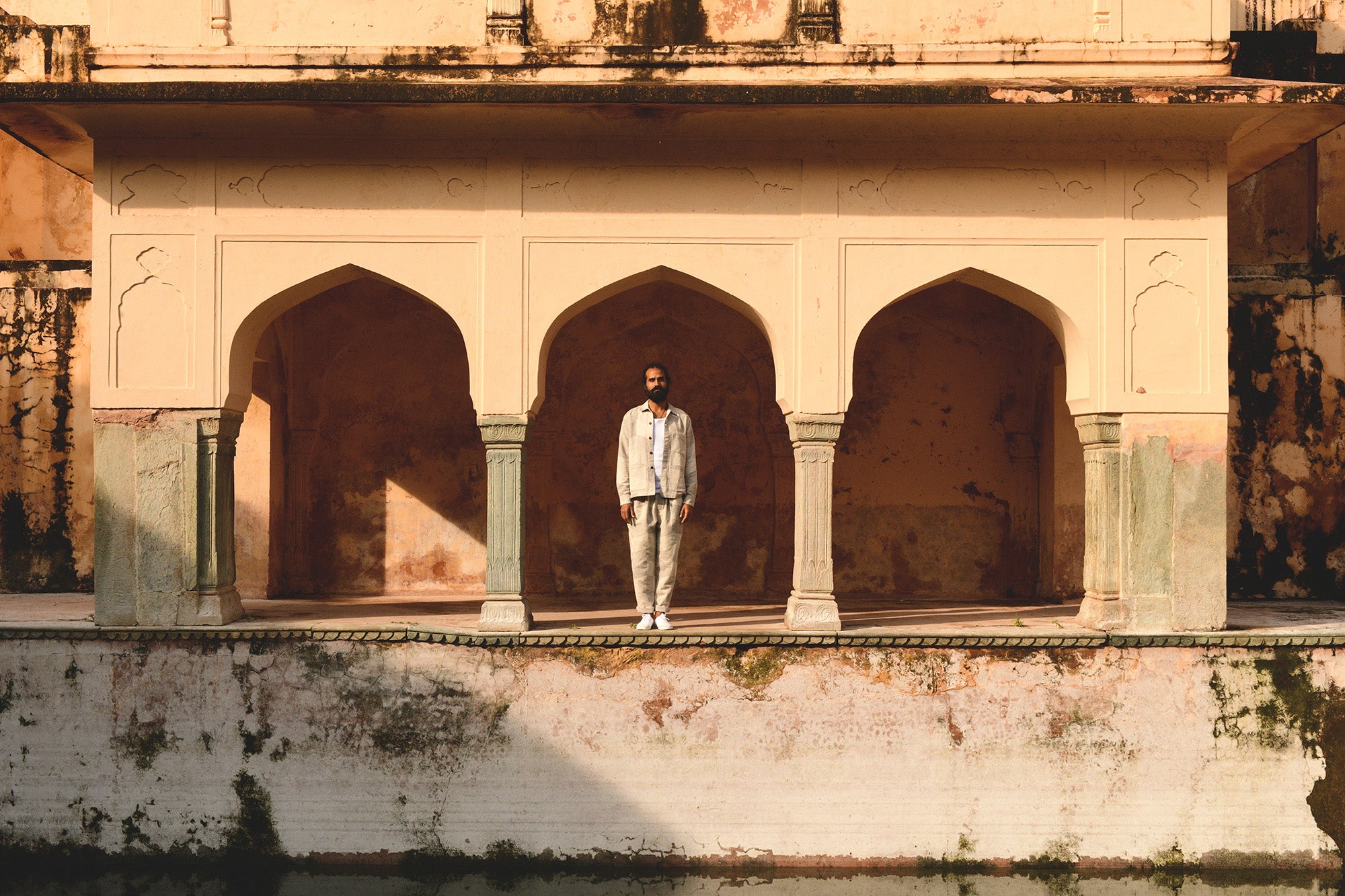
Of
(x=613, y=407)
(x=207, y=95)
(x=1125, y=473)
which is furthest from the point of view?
(x=613, y=407)

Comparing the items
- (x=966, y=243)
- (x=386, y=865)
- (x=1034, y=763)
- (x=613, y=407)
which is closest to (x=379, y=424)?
(x=613, y=407)

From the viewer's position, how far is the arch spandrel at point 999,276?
7102 mm

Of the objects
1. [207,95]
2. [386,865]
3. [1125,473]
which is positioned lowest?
[386,865]

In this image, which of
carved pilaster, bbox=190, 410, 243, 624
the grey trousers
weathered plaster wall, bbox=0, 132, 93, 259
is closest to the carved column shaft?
carved pilaster, bbox=190, 410, 243, 624

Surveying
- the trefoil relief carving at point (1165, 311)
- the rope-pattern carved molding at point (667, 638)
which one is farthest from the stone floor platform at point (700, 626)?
the trefoil relief carving at point (1165, 311)

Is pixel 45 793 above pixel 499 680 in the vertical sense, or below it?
below

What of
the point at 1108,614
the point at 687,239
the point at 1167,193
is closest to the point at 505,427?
the point at 687,239

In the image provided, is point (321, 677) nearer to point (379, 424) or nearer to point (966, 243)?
point (379, 424)

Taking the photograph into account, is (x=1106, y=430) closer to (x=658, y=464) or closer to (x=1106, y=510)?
(x=1106, y=510)

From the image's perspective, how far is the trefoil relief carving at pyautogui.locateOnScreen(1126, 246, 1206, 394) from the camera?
7.07 m

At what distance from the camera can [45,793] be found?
6785 millimetres

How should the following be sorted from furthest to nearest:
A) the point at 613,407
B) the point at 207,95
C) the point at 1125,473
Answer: the point at 613,407 → the point at 1125,473 → the point at 207,95

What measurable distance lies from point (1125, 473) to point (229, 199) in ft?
17.7

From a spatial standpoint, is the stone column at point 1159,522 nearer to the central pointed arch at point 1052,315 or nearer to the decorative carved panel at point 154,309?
the central pointed arch at point 1052,315
